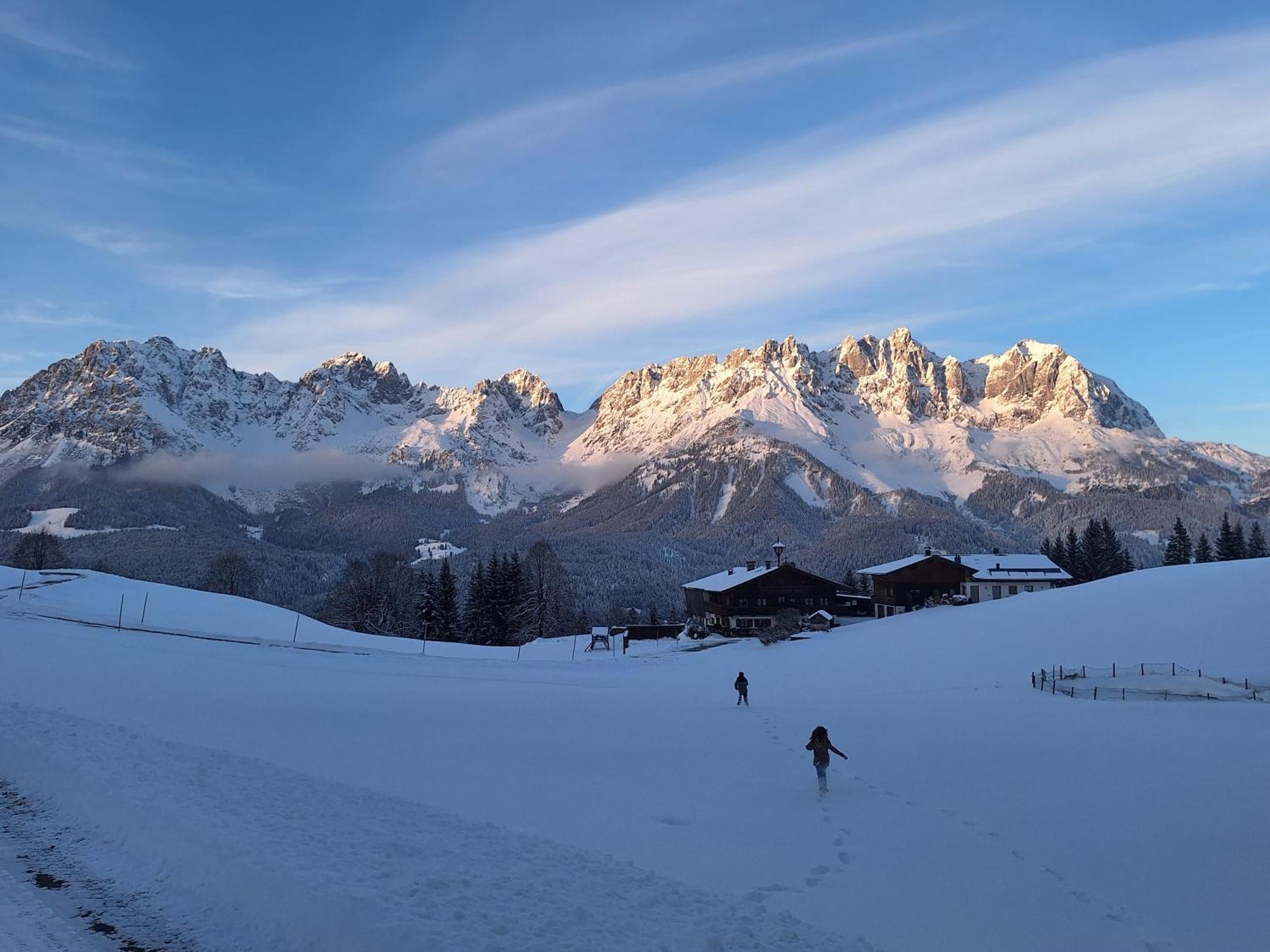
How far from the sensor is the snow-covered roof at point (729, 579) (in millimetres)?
86500

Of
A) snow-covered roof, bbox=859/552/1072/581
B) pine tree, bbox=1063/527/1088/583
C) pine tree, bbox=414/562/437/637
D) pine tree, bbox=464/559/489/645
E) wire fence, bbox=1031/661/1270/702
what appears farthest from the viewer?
pine tree, bbox=1063/527/1088/583

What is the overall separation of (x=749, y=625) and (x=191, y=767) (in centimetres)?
7370

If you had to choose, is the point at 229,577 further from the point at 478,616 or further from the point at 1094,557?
the point at 1094,557

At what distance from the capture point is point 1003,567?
82875 millimetres

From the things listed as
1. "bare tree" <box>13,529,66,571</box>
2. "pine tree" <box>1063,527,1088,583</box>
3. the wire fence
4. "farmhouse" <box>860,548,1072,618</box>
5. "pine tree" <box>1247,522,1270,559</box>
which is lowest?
the wire fence

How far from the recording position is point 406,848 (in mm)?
11680

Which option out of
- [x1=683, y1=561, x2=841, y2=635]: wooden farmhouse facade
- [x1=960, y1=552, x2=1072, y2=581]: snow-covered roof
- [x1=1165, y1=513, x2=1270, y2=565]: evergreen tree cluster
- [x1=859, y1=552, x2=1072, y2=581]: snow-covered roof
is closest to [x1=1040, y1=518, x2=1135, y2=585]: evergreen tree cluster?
[x1=1165, y1=513, x2=1270, y2=565]: evergreen tree cluster

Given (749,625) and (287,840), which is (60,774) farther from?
(749,625)

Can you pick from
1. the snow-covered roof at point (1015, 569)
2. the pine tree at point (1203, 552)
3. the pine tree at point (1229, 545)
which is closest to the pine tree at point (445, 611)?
the snow-covered roof at point (1015, 569)

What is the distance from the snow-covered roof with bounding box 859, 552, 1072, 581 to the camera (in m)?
81.2

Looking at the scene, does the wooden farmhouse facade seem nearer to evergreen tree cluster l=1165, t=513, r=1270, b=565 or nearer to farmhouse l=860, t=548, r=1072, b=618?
farmhouse l=860, t=548, r=1072, b=618

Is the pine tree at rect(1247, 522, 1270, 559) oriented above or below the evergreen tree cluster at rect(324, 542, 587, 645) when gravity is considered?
above

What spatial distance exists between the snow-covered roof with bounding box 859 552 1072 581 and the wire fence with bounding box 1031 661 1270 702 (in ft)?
155

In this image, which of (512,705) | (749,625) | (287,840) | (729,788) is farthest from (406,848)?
(749,625)
